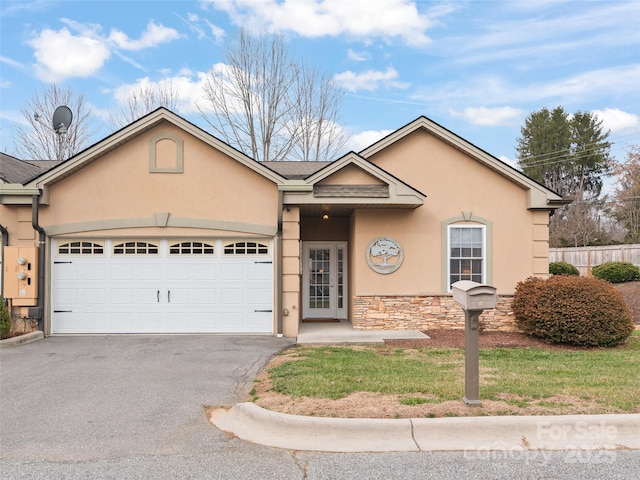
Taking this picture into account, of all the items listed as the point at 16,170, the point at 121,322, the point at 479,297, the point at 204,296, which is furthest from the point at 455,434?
the point at 16,170

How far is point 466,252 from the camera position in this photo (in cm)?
1240

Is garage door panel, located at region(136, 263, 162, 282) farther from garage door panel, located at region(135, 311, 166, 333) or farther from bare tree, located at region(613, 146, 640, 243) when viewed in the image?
bare tree, located at region(613, 146, 640, 243)

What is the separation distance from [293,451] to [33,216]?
9.42m

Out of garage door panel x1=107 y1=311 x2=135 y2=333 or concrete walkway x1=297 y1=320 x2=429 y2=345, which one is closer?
concrete walkway x1=297 y1=320 x2=429 y2=345

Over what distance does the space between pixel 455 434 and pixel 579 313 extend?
6.61 metres

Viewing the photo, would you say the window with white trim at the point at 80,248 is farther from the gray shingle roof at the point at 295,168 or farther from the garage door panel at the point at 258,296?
the gray shingle roof at the point at 295,168

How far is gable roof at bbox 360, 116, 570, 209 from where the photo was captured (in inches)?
481

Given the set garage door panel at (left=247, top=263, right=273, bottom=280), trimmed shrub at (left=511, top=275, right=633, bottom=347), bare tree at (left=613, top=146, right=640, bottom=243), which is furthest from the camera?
bare tree at (left=613, top=146, right=640, bottom=243)

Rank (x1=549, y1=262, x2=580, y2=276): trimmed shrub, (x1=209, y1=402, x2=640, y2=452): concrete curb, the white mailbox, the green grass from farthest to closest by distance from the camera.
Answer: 1. (x1=549, y1=262, x2=580, y2=276): trimmed shrub
2. the green grass
3. the white mailbox
4. (x1=209, y1=402, x2=640, y2=452): concrete curb

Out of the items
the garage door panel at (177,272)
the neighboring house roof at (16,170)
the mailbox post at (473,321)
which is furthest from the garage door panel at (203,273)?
the mailbox post at (473,321)

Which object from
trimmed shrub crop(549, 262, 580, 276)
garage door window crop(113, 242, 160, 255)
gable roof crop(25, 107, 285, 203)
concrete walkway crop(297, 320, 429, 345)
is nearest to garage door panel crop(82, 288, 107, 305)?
garage door window crop(113, 242, 160, 255)

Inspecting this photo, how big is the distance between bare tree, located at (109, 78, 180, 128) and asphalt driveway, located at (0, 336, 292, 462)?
700 inches

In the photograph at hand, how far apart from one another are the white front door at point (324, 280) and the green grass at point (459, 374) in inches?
169

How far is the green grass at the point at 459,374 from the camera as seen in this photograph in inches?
233
